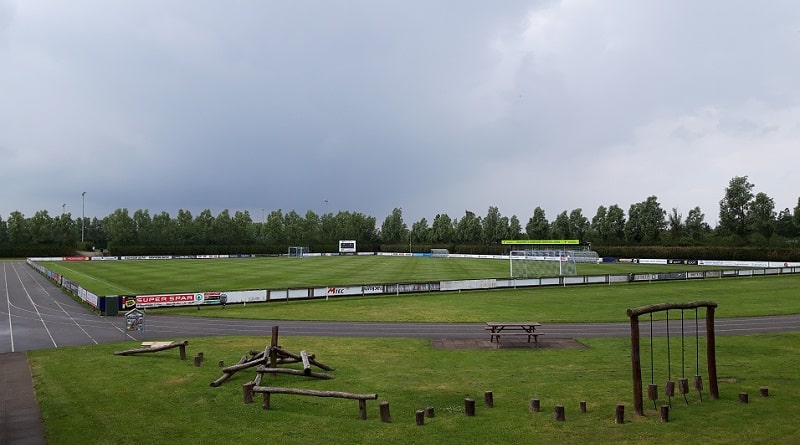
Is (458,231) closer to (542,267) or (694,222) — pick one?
(694,222)

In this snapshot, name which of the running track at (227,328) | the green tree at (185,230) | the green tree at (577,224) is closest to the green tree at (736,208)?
the green tree at (577,224)

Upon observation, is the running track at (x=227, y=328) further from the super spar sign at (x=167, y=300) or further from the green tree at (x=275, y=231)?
the green tree at (x=275, y=231)

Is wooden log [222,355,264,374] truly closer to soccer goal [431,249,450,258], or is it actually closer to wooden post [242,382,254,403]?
wooden post [242,382,254,403]

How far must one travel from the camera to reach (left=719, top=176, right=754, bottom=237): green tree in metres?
121

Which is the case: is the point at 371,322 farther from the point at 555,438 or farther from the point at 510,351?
the point at 555,438

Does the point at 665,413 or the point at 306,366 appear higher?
the point at 306,366

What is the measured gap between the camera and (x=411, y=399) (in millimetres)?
16375

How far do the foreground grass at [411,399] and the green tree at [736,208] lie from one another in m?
114

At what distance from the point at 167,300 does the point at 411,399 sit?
30.1 m

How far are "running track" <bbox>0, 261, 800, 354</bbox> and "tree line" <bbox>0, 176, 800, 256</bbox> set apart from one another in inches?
3372

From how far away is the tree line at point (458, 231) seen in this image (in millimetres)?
119812

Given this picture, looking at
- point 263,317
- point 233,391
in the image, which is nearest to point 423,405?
point 233,391

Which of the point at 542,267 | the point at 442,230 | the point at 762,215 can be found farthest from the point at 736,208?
the point at 442,230

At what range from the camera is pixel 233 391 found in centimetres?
1723
